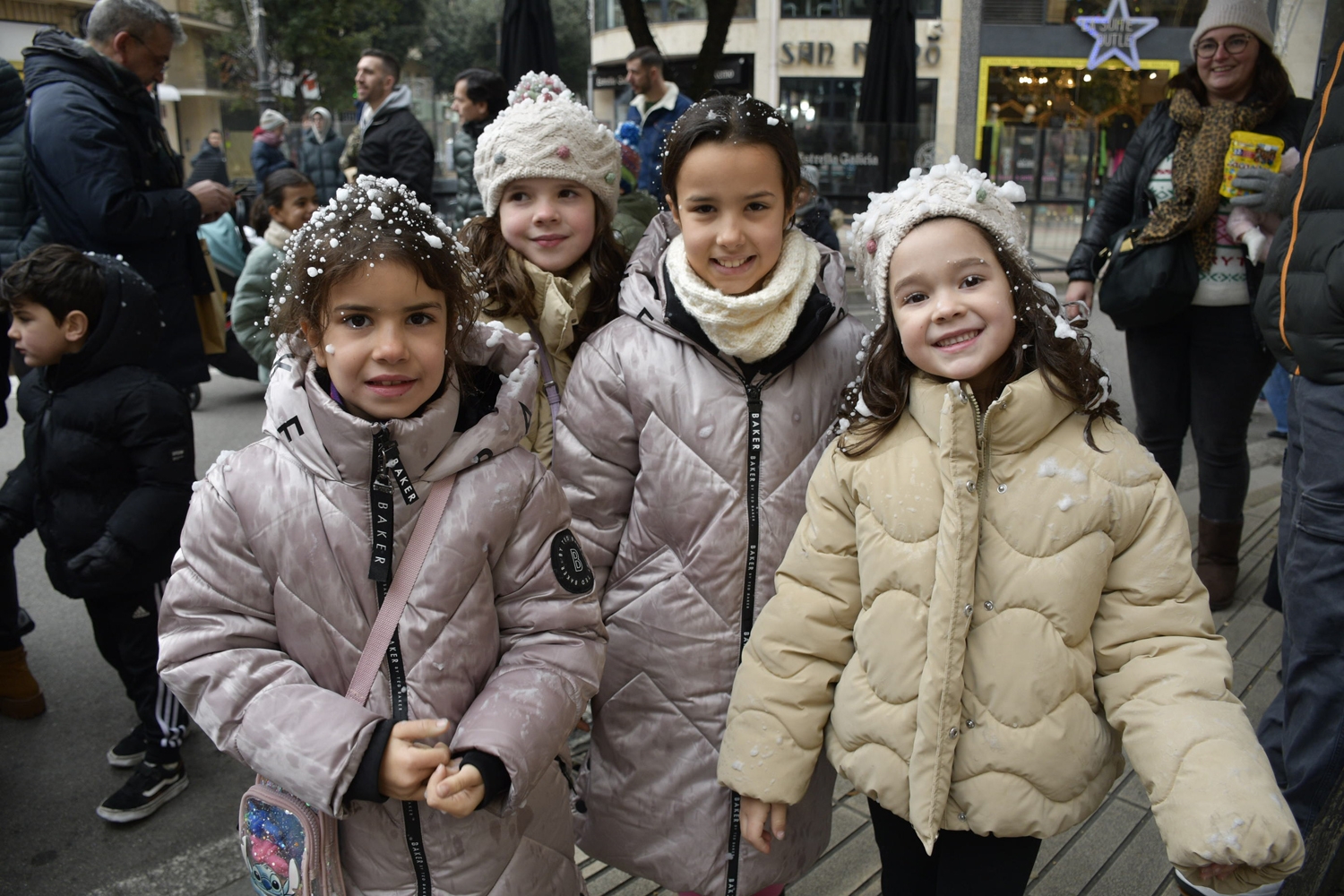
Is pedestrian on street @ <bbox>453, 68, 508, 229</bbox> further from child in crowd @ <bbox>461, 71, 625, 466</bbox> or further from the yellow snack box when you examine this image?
the yellow snack box

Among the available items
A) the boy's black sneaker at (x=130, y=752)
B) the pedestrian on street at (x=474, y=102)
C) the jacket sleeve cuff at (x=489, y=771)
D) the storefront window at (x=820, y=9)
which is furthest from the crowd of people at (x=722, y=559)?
the storefront window at (x=820, y=9)

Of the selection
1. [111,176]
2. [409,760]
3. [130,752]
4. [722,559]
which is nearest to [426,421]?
[409,760]

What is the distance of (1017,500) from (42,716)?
347cm

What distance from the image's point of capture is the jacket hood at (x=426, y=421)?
1674mm

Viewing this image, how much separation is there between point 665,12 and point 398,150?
77.1 ft

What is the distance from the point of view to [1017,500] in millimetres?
1716

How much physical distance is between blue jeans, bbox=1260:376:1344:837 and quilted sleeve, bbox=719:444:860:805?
130cm

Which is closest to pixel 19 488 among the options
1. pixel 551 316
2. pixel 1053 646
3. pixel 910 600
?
pixel 551 316

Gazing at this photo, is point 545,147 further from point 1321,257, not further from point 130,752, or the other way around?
point 130,752

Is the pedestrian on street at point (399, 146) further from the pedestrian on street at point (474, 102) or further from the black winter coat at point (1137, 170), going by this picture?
the black winter coat at point (1137, 170)

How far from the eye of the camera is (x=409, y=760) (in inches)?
→ 61.2

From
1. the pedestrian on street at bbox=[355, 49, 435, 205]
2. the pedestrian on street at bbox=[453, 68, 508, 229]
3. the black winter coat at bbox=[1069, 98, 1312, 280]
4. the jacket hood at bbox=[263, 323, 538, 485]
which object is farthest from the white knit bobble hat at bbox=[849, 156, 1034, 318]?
the pedestrian on street at bbox=[355, 49, 435, 205]

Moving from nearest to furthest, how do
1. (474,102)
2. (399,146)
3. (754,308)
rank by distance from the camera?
(754,308), (474,102), (399,146)

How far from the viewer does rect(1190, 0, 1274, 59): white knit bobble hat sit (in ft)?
11.6
